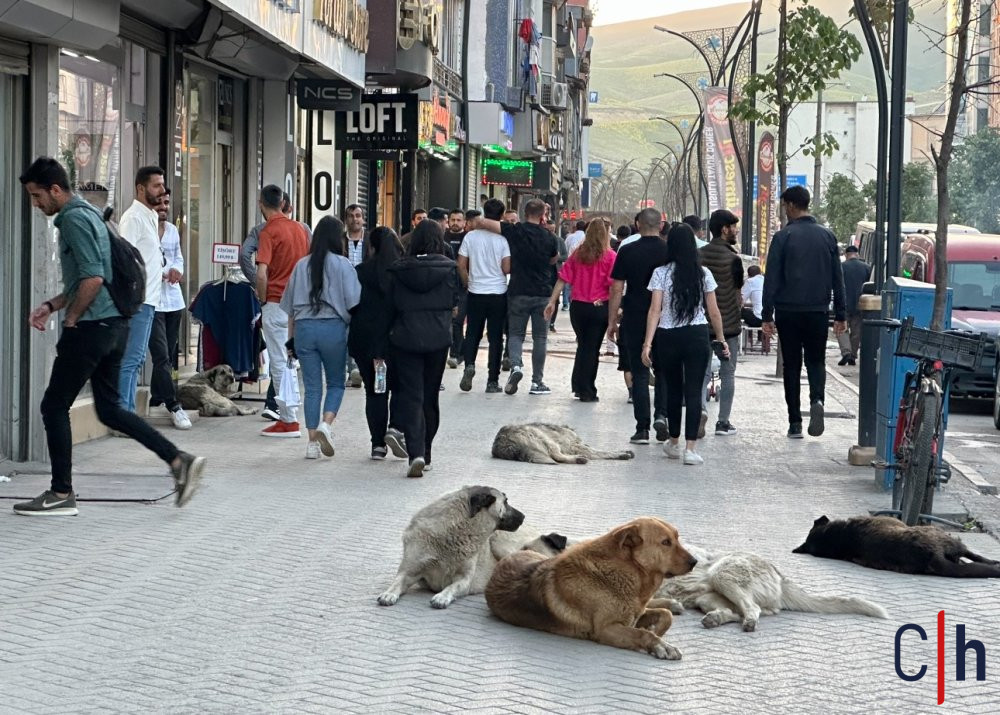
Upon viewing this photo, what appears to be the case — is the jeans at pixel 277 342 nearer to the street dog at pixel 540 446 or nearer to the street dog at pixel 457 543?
the street dog at pixel 540 446

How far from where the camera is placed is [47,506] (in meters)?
9.73

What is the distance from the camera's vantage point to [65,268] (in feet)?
31.9

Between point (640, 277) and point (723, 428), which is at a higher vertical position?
point (640, 277)

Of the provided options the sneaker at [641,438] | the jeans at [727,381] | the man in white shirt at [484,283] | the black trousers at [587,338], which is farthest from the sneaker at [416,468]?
the man in white shirt at [484,283]

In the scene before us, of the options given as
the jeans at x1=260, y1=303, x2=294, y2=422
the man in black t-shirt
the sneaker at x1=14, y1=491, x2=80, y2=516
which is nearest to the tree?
the man in black t-shirt

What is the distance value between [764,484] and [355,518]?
11.6 ft

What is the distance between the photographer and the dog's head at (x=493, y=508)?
7.84 metres

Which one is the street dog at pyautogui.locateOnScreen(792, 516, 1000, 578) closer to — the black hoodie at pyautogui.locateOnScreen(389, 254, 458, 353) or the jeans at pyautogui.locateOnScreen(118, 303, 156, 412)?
the black hoodie at pyautogui.locateOnScreen(389, 254, 458, 353)

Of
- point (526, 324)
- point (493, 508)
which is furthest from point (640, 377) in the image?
point (493, 508)

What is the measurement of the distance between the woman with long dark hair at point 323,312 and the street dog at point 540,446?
133 cm

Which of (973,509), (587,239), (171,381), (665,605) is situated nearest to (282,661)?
(665,605)

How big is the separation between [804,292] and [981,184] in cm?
6924

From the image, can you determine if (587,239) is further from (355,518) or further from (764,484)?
(355,518)

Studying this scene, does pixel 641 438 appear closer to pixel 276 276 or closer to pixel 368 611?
pixel 276 276
